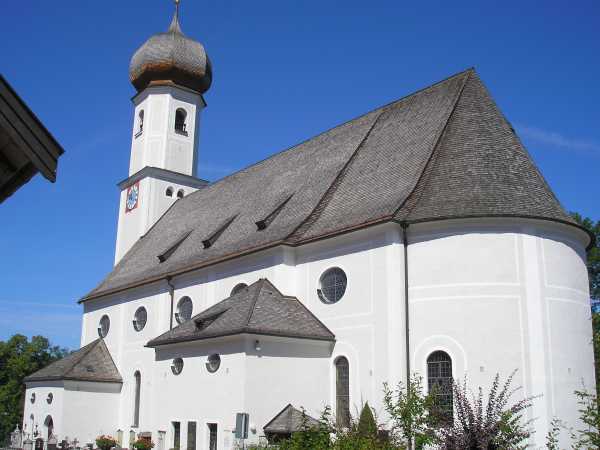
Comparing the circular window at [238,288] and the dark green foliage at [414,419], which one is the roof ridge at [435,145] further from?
the circular window at [238,288]

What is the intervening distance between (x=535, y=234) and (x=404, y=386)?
604cm

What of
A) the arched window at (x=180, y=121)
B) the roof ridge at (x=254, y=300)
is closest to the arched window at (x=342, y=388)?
the roof ridge at (x=254, y=300)

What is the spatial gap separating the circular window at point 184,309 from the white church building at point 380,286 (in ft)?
0.32

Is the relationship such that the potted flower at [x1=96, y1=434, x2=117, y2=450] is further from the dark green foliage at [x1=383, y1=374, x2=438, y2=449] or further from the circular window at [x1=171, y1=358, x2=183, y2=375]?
the dark green foliage at [x1=383, y1=374, x2=438, y2=449]

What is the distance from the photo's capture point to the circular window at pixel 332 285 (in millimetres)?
23672

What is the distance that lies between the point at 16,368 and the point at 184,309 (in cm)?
4084

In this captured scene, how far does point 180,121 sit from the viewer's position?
140 feet

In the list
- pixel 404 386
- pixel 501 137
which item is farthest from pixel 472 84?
pixel 404 386

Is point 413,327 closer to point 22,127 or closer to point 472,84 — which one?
point 472,84

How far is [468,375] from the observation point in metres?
20.2

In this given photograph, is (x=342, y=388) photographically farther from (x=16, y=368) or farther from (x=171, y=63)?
(x=16, y=368)

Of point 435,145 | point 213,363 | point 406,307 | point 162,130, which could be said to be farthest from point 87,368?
point 435,145

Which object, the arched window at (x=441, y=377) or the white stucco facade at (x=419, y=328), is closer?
the white stucco facade at (x=419, y=328)

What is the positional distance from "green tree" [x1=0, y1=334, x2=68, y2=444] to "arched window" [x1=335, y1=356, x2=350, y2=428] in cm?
4965
